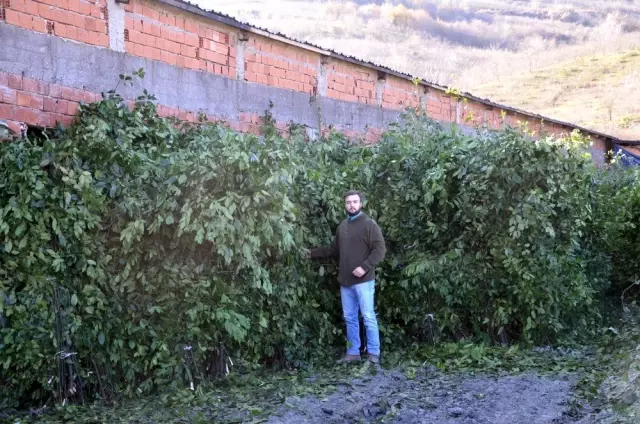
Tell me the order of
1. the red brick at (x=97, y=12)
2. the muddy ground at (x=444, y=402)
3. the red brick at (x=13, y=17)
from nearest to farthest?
the muddy ground at (x=444, y=402), the red brick at (x=13, y=17), the red brick at (x=97, y=12)

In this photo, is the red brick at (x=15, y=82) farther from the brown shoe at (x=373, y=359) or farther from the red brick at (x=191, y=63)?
the brown shoe at (x=373, y=359)

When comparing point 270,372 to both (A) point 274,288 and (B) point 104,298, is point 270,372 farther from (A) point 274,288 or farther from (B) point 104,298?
(B) point 104,298

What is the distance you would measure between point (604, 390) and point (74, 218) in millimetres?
4637

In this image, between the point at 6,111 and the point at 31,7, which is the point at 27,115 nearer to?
the point at 6,111

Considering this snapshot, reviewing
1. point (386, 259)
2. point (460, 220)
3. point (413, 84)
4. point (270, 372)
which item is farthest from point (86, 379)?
point (413, 84)

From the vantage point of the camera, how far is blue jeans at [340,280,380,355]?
7.50 m

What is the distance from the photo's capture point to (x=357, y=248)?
24.3ft

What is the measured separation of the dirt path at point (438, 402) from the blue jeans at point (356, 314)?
65cm

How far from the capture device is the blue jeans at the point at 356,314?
7.50 metres

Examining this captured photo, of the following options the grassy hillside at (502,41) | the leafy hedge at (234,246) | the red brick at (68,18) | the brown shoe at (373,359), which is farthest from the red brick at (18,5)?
the grassy hillside at (502,41)

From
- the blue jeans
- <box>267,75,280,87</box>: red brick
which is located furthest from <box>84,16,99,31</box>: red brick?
the blue jeans

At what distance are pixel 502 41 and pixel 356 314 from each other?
67.0 metres

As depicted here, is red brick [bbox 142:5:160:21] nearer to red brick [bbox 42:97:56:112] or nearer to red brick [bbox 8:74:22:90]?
red brick [bbox 42:97:56:112]

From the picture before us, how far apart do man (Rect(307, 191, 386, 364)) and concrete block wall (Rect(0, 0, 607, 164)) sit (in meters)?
2.18
